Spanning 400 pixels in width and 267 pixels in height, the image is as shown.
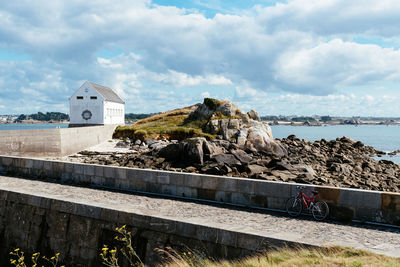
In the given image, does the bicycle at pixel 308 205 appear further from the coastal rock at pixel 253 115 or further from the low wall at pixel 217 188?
the coastal rock at pixel 253 115

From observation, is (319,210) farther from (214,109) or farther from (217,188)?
(214,109)

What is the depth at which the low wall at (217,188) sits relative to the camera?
29.6 ft

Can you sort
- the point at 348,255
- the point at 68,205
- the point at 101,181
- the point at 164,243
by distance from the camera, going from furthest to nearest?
the point at 101,181 < the point at 68,205 < the point at 164,243 < the point at 348,255

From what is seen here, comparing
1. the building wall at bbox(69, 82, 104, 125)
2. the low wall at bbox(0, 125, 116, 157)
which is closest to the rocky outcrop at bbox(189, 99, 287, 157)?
the low wall at bbox(0, 125, 116, 157)

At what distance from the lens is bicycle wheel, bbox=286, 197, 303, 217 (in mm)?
9609

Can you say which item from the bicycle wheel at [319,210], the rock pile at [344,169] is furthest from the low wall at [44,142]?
the bicycle wheel at [319,210]

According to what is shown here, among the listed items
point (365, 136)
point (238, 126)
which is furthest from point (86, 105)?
point (365, 136)

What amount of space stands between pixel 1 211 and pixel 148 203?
5053mm

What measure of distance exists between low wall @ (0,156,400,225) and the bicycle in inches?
11.8

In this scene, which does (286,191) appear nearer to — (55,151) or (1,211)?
(1,211)

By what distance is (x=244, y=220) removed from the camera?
8.94 m

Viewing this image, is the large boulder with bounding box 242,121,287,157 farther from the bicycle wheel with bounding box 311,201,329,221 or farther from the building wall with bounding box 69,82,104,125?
the building wall with bounding box 69,82,104,125

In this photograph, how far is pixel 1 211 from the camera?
11648 millimetres

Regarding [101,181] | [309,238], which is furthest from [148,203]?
[309,238]
